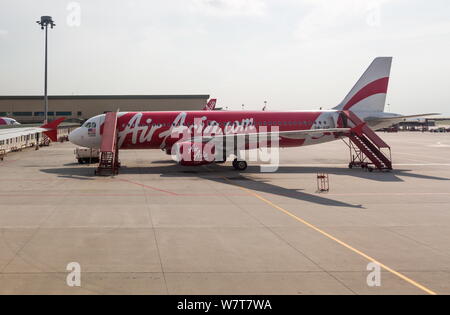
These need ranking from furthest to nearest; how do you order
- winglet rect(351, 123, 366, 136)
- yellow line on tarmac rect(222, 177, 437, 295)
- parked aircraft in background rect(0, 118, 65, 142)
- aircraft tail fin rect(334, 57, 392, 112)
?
1. aircraft tail fin rect(334, 57, 392, 112)
2. winglet rect(351, 123, 366, 136)
3. parked aircraft in background rect(0, 118, 65, 142)
4. yellow line on tarmac rect(222, 177, 437, 295)

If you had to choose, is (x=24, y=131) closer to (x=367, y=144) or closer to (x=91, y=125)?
(x=91, y=125)

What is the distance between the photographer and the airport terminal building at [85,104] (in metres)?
129

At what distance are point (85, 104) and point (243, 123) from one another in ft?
344

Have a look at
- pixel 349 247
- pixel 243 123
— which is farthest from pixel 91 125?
pixel 349 247

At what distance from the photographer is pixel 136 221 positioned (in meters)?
16.9

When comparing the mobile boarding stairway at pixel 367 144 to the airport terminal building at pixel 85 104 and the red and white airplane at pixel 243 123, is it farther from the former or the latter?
the airport terminal building at pixel 85 104

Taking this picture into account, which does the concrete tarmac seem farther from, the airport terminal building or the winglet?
the airport terminal building

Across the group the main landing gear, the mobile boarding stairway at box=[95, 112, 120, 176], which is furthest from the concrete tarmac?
the main landing gear

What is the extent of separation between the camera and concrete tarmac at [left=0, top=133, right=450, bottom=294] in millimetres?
10383

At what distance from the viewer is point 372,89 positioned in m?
38.6

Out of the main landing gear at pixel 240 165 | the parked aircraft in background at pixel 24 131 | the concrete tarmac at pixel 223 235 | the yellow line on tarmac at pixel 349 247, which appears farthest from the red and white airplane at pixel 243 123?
the parked aircraft in background at pixel 24 131

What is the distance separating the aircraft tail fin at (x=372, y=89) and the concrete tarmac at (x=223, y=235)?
459 inches
